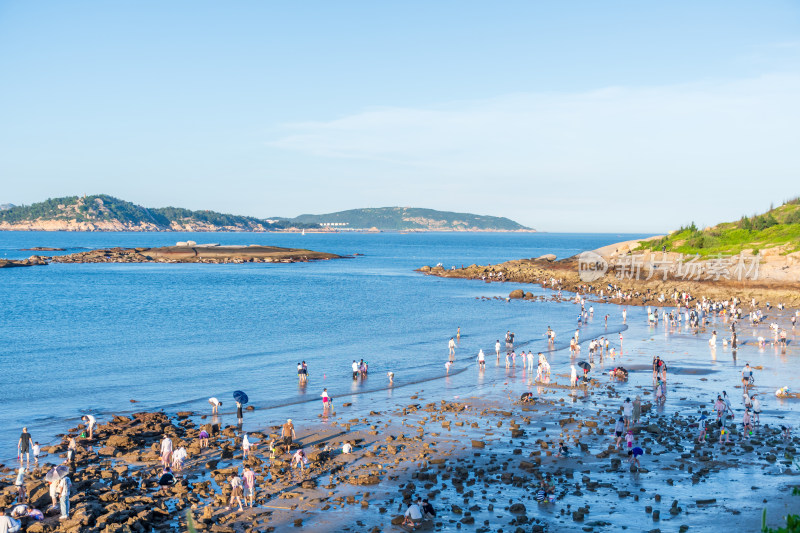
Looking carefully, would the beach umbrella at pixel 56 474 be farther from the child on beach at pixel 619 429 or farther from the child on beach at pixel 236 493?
the child on beach at pixel 619 429

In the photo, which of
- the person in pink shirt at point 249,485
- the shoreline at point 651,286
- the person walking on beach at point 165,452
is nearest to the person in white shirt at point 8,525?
the person walking on beach at point 165,452

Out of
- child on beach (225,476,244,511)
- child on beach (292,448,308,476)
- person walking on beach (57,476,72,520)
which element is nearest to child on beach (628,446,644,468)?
Result: child on beach (292,448,308,476)

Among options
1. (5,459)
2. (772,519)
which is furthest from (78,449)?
(772,519)

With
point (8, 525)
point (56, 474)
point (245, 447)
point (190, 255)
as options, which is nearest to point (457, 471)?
point (245, 447)

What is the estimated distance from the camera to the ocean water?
30.5m

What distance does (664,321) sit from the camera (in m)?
53.6

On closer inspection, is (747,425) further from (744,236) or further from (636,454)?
(744,236)

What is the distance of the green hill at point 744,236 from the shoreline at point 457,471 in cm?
6023

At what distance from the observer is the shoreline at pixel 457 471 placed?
16.7 meters

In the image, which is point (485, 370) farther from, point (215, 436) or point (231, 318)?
point (231, 318)

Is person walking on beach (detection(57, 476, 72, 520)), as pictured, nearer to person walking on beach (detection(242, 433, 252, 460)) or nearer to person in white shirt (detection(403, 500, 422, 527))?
person walking on beach (detection(242, 433, 252, 460))

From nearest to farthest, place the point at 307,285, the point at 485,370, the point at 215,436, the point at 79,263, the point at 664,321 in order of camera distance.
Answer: the point at 215,436 < the point at 485,370 < the point at 664,321 < the point at 307,285 < the point at 79,263

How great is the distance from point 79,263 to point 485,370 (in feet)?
381

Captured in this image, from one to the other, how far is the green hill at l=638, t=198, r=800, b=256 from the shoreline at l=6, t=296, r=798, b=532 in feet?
198
